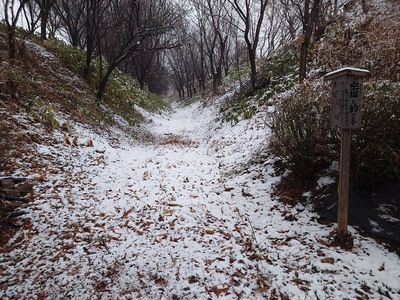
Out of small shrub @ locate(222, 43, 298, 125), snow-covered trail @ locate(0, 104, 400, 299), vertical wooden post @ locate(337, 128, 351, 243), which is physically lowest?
snow-covered trail @ locate(0, 104, 400, 299)

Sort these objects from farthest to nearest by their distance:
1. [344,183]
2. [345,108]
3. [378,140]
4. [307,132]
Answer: [307,132]
[378,140]
[344,183]
[345,108]

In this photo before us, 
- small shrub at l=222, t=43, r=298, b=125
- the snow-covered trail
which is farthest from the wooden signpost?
small shrub at l=222, t=43, r=298, b=125

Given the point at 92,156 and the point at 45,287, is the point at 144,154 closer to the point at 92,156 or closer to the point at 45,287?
the point at 92,156

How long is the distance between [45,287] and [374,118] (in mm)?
4241

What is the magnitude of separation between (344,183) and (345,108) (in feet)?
2.83

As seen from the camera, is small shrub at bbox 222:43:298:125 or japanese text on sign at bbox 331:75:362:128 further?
small shrub at bbox 222:43:298:125

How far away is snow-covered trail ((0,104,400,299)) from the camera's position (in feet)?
8.54

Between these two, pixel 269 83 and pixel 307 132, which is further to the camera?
pixel 269 83

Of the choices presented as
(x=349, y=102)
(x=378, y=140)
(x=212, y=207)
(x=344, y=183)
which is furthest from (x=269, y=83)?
(x=344, y=183)

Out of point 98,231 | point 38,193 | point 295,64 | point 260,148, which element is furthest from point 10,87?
point 295,64

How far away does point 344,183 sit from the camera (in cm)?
289

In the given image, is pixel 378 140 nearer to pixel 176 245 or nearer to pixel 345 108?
pixel 345 108

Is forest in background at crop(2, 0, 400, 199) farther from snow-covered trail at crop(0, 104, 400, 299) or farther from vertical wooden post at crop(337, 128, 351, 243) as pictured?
snow-covered trail at crop(0, 104, 400, 299)

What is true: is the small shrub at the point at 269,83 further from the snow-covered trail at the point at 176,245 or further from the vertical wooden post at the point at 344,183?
the vertical wooden post at the point at 344,183
